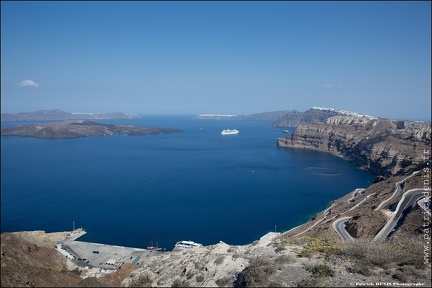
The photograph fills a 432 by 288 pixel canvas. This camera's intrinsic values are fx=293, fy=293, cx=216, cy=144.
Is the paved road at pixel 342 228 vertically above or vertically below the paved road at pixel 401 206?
below

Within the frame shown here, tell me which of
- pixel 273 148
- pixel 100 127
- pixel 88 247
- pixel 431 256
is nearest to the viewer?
pixel 431 256

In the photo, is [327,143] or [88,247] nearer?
[88,247]

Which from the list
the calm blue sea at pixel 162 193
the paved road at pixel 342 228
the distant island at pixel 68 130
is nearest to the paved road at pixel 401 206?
the paved road at pixel 342 228

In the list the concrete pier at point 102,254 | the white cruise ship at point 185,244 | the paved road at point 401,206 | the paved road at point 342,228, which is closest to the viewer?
the paved road at point 401,206

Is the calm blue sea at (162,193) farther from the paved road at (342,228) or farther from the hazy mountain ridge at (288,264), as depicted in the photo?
the paved road at (342,228)

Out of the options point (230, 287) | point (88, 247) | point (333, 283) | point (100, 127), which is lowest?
point (88, 247)

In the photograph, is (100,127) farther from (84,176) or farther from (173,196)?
(173,196)

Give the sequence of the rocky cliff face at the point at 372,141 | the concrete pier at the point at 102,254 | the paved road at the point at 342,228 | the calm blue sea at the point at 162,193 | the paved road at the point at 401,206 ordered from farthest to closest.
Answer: the rocky cliff face at the point at 372,141 → the calm blue sea at the point at 162,193 → the concrete pier at the point at 102,254 → the paved road at the point at 342,228 → the paved road at the point at 401,206

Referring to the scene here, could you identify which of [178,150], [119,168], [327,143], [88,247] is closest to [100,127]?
[178,150]
